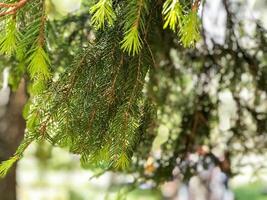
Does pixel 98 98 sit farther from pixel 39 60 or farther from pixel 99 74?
pixel 39 60

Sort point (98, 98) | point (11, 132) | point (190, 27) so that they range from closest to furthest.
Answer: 1. point (190, 27)
2. point (98, 98)
3. point (11, 132)

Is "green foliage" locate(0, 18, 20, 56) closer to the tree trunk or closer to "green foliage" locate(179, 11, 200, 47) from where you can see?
"green foliage" locate(179, 11, 200, 47)

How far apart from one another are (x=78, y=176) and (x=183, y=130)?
8988 millimetres

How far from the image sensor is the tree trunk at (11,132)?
158 inches

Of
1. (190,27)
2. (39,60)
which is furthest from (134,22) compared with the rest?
(39,60)

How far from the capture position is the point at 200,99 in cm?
358

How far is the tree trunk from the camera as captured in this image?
4008mm

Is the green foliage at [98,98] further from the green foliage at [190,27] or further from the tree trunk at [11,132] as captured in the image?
the tree trunk at [11,132]

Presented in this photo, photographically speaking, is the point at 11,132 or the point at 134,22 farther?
the point at 11,132

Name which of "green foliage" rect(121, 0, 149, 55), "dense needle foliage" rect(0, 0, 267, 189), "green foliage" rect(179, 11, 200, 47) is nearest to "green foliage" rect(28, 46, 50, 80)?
"dense needle foliage" rect(0, 0, 267, 189)

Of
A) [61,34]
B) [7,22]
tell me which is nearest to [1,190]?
[61,34]

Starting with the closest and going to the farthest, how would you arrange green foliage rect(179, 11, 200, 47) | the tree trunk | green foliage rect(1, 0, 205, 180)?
green foliage rect(179, 11, 200, 47) < green foliage rect(1, 0, 205, 180) < the tree trunk

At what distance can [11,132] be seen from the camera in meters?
4.15

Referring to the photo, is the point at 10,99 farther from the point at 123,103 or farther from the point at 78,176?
the point at 78,176
